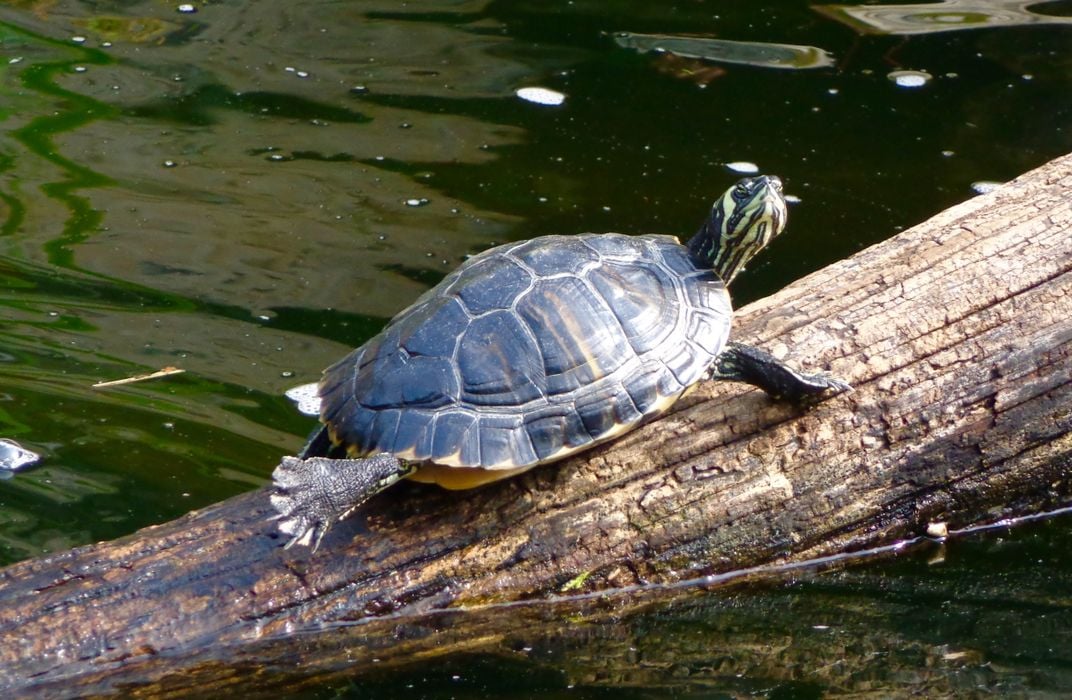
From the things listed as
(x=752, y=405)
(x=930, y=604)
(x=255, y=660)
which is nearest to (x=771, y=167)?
(x=752, y=405)

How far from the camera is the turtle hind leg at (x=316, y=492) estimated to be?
2.64 m

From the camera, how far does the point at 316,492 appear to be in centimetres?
264

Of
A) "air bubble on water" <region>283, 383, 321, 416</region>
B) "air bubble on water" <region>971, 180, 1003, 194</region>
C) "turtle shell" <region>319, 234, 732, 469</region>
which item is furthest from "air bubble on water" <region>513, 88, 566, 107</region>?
"turtle shell" <region>319, 234, 732, 469</region>

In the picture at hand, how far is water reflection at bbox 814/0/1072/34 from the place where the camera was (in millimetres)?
6129

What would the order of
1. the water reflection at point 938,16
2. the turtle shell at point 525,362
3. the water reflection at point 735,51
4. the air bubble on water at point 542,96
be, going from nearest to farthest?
the turtle shell at point 525,362
the air bubble on water at point 542,96
the water reflection at point 735,51
the water reflection at point 938,16

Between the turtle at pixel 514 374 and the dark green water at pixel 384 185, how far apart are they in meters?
0.45

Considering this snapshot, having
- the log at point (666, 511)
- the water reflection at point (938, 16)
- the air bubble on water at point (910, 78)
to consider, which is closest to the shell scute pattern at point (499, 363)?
the log at point (666, 511)

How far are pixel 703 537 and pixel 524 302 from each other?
73cm

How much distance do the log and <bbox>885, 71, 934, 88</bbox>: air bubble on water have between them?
257 centimetres

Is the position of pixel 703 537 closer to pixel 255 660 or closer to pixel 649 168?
pixel 255 660

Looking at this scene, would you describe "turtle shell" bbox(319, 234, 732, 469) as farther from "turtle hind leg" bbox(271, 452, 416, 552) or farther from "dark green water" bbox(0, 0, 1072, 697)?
"dark green water" bbox(0, 0, 1072, 697)

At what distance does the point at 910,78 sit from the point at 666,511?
3645mm

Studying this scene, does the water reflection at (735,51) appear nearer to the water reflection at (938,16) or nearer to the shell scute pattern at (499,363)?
the water reflection at (938,16)

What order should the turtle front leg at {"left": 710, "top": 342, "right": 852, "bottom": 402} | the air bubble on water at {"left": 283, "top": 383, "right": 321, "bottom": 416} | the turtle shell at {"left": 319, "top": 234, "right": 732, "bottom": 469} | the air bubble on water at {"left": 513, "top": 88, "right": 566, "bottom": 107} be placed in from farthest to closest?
the air bubble on water at {"left": 513, "top": 88, "right": 566, "bottom": 107} < the air bubble on water at {"left": 283, "top": 383, "right": 321, "bottom": 416} < the turtle front leg at {"left": 710, "top": 342, "right": 852, "bottom": 402} < the turtle shell at {"left": 319, "top": 234, "right": 732, "bottom": 469}
